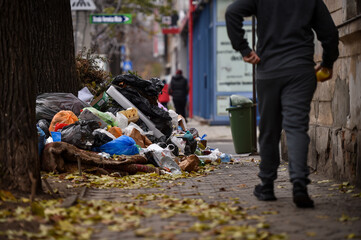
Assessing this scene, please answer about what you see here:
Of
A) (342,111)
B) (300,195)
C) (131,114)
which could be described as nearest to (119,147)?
(131,114)

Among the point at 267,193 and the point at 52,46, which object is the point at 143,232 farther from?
the point at 52,46

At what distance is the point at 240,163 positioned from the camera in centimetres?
1048

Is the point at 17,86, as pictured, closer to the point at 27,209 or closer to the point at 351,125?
the point at 27,209

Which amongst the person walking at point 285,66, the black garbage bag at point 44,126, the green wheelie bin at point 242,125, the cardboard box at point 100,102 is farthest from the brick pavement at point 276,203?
the green wheelie bin at point 242,125

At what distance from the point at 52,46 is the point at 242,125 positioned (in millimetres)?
3787

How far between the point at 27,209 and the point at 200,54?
24246 mm

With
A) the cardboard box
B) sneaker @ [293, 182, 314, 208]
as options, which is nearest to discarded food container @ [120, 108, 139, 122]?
the cardboard box

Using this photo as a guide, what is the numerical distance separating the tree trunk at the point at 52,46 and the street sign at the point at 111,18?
7277 millimetres

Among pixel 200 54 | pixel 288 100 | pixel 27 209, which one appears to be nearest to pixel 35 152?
pixel 27 209

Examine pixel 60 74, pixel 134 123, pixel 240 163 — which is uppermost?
pixel 60 74

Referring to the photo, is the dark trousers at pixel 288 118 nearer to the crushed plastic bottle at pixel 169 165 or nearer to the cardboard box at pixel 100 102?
the crushed plastic bottle at pixel 169 165

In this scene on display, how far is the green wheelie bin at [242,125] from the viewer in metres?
12.7

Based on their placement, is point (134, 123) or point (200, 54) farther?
point (200, 54)

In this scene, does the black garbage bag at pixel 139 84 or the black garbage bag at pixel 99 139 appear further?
the black garbage bag at pixel 139 84
